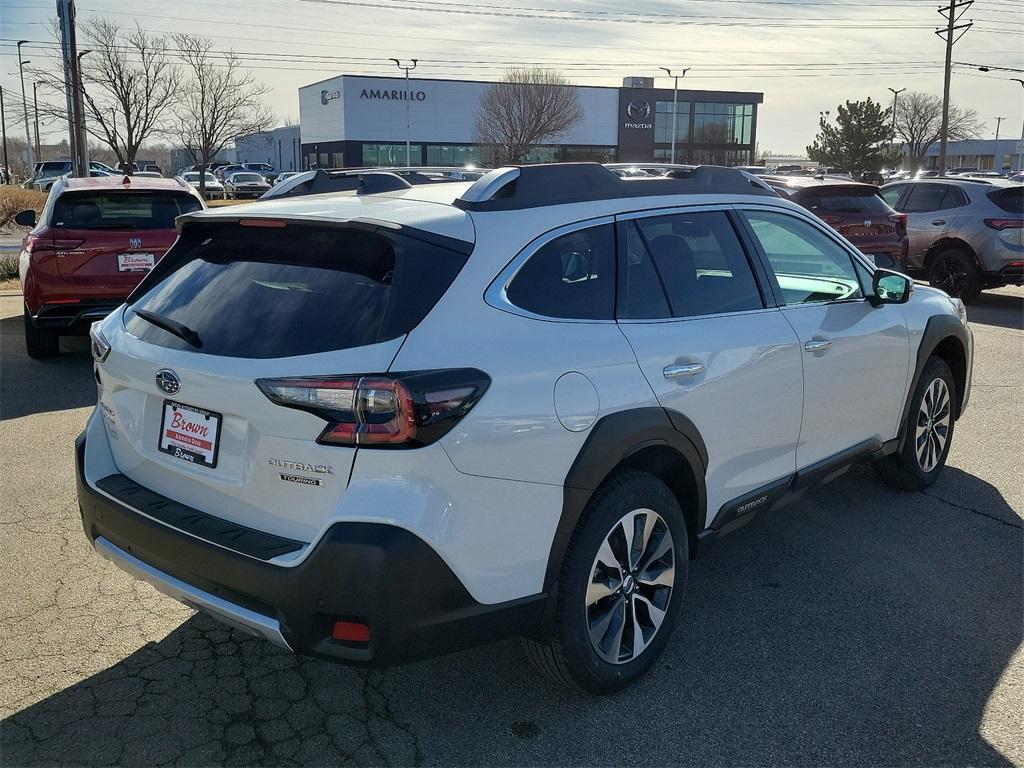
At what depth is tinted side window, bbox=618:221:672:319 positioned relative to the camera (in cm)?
336

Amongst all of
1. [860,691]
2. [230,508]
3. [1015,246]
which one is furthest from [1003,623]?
[1015,246]

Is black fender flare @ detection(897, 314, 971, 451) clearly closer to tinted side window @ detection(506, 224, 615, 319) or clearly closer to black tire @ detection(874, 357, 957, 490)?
black tire @ detection(874, 357, 957, 490)

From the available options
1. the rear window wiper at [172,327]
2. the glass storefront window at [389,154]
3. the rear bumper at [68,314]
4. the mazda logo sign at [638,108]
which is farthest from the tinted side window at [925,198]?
the mazda logo sign at [638,108]

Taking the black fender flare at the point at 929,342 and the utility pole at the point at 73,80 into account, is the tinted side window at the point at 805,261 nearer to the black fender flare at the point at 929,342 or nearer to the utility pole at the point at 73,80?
the black fender flare at the point at 929,342

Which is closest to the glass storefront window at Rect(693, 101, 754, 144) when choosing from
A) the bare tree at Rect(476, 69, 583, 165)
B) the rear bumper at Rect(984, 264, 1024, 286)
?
the bare tree at Rect(476, 69, 583, 165)

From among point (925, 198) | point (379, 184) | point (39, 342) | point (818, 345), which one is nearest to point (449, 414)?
point (379, 184)

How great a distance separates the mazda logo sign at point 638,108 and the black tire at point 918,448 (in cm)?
8039

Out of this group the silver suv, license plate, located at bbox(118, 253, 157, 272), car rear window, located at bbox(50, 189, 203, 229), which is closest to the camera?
license plate, located at bbox(118, 253, 157, 272)

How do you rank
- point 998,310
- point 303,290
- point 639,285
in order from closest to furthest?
1. point 303,290
2. point 639,285
3. point 998,310

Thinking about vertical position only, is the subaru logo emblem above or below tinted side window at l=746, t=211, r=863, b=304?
below

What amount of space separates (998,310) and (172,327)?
12876mm

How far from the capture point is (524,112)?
223ft

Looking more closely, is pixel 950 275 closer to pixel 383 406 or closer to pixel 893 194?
pixel 893 194

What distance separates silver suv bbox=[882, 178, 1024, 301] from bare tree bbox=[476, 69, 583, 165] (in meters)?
54.6
